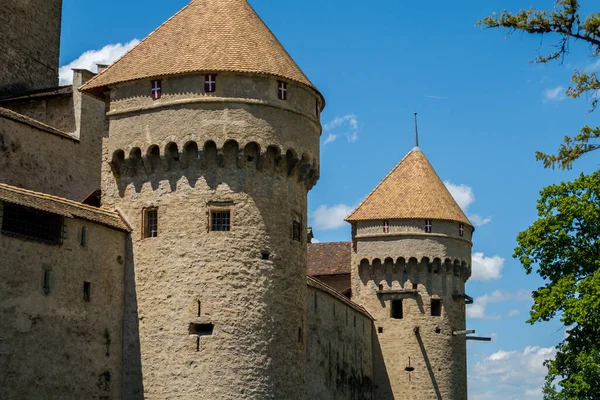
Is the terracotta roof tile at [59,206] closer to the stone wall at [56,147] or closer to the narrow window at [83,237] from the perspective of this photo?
the narrow window at [83,237]

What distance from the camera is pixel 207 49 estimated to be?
107ft

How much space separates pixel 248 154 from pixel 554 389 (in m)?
32.1

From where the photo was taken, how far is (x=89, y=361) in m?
29.8

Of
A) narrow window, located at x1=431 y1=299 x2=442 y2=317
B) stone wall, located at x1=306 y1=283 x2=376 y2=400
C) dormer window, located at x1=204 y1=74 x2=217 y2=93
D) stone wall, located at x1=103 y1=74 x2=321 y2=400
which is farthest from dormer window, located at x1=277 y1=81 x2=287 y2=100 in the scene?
narrow window, located at x1=431 y1=299 x2=442 y2=317

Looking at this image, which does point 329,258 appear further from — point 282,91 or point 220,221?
point 220,221

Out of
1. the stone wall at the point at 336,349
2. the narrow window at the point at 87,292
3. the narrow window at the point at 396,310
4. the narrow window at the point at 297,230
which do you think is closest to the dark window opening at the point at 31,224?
the narrow window at the point at 87,292

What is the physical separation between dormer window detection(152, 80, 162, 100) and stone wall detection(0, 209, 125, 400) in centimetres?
420

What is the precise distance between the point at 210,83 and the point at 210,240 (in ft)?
15.1

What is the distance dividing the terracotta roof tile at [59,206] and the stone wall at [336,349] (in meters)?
8.96

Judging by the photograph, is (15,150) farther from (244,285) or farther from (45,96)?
(244,285)

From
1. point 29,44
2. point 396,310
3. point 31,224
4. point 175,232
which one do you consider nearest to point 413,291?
point 396,310

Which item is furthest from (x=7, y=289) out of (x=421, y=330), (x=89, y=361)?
(x=421, y=330)

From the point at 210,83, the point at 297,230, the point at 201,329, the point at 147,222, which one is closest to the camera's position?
the point at 201,329

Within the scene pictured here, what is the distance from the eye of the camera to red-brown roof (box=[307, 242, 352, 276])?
178 feet
